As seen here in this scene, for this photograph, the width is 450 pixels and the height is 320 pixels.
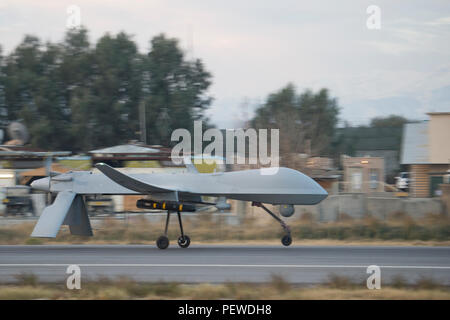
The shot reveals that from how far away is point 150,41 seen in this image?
5653 cm

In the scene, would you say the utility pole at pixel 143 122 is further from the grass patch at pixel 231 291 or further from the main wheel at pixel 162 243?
the grass patch at pixel 231 291

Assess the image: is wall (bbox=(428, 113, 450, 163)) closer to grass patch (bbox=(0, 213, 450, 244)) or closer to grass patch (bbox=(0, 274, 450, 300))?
grass patch (bbox=(0, 213, 450, 244))

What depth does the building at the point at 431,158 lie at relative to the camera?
41.7 metres

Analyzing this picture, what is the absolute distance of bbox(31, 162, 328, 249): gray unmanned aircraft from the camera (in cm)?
1734

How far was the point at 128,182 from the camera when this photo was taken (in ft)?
55.3

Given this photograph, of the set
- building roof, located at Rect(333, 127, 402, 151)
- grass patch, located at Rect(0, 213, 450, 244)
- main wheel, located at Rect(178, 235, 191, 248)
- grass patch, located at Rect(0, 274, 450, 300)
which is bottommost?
grass patch, located at Rect(0, 213, 450, 244)

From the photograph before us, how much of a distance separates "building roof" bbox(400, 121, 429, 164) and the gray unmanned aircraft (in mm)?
28158

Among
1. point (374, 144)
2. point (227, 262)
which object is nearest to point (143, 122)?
point (374, 144)

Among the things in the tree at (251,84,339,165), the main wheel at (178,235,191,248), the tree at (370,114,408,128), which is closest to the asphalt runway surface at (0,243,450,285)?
the main wheel at (178,235,191,248)

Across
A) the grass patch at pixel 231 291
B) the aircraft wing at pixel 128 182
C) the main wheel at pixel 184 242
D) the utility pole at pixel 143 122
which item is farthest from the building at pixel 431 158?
the grass patch at pixel 231 291

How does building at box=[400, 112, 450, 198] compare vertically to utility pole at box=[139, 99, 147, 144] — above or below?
below

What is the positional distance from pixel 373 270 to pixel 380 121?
8717 cm

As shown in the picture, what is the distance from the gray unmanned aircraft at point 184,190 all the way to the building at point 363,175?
22565 millimetres
